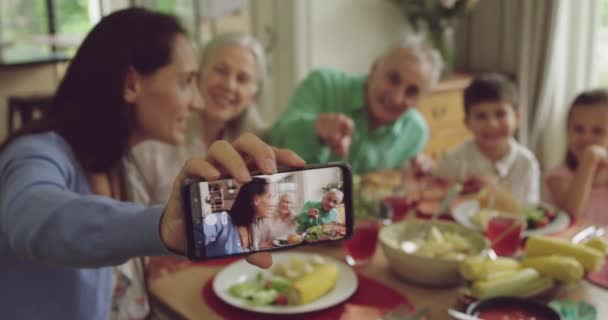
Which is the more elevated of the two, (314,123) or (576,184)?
(314,123)

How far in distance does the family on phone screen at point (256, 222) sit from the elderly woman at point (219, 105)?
109 centimetres

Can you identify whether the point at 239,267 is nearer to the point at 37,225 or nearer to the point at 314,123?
the point at 37,225

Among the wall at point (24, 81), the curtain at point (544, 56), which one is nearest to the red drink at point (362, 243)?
the curtain at point (544, 56)

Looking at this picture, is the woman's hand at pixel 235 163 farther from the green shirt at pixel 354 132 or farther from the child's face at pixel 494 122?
the child's face at pixel 494 122

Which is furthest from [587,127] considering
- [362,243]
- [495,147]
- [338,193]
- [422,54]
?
[338,193]

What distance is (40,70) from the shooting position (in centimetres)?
422

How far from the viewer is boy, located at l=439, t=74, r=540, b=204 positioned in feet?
6.70

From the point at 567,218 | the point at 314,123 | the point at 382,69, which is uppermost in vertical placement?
the point at 382,69

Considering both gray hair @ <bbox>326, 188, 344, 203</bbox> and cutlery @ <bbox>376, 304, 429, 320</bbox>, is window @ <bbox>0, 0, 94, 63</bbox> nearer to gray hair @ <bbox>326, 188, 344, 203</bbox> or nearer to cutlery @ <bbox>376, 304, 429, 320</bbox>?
cutlery @ <bbox>376, 304, 429, 320</bbox>

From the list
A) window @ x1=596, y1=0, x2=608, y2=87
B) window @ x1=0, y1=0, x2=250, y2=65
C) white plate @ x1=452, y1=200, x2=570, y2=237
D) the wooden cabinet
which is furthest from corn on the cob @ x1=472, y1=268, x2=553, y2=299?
window @ x1=0, y1=0, x2=250, y2=65

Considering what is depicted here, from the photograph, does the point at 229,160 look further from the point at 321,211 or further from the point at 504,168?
the point at 504,168

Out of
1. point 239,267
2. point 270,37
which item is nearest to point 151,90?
point 239,267

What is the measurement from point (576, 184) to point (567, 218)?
0.55 ft

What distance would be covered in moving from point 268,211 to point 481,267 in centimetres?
55
